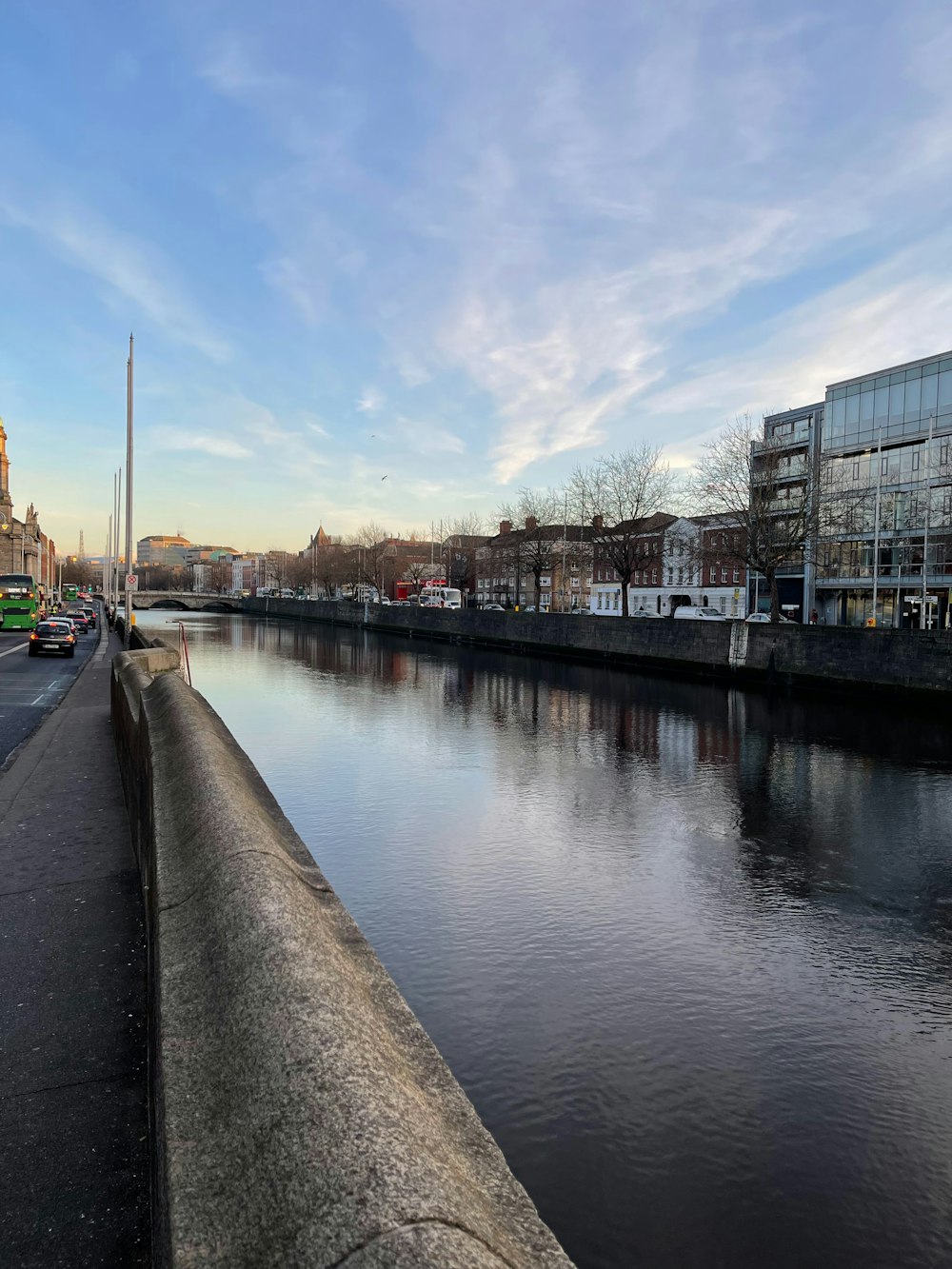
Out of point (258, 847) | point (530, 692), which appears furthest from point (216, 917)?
point (530, 692)

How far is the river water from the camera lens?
14.9ft

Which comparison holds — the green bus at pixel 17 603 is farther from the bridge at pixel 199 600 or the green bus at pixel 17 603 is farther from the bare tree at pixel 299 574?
the bare tree at pixel 299 574

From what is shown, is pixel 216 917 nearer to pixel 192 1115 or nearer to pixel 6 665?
pixel 192 1115

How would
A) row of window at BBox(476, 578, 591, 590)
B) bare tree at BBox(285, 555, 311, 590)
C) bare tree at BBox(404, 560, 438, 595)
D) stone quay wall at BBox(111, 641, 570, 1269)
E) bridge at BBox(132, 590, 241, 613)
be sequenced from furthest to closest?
bare tree at BBox(285, 555, 311, 590), bridge at BBox(132, 590, 241, 613), bare tree at BBox(404, 560, 438, 595), row of window at BBox(476, 578, 591, 590), stone quay wall at BBox(111, 641, 570, 1269)

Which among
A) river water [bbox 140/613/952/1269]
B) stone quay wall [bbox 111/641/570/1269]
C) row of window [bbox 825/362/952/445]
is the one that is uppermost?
row of window [bbox 825/362/952/445]

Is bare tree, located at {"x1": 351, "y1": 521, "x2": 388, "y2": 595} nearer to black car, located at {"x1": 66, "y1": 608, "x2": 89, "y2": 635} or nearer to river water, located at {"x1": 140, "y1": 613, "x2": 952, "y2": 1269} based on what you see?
black car, located at {"x1": 66, "y1": 608, "x2": 89, "y2": 635}

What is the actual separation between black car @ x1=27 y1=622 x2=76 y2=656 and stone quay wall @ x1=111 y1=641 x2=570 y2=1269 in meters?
34.3

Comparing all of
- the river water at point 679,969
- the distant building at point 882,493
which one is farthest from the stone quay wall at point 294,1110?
the distant building at point 882,493

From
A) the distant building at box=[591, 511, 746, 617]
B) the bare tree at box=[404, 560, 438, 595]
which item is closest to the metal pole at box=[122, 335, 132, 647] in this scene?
the distant building at box=[591, 511, 746, 617]

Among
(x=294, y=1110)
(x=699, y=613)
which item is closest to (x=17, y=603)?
(x=699, y=613)

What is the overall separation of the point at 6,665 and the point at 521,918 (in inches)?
1084

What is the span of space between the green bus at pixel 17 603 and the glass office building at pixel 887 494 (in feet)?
151

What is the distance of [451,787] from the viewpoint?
543 inches

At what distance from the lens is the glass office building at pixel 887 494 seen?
49938mm
